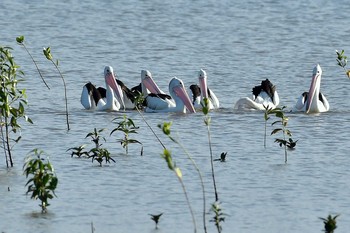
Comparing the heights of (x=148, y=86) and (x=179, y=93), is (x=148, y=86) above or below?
above

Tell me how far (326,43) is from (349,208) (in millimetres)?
10921

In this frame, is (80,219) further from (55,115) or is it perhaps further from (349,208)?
(55,115)

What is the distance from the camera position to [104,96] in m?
15.1

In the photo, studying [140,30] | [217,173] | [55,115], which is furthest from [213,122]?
[140,30]

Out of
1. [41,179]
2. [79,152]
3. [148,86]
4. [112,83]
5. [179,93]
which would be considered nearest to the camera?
[41,179]

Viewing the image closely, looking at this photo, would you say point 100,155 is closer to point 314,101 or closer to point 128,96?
point 314,101

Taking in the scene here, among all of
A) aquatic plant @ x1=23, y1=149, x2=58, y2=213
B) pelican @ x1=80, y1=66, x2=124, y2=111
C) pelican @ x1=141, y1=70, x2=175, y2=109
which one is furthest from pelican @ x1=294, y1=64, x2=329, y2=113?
aquatic plant @ x1=23, y1=149, x2=58, y2=213

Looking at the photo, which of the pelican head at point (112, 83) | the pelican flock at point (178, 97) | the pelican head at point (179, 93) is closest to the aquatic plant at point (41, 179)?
the pelican flock at point (178, 97)

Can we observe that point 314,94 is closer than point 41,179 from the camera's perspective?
No

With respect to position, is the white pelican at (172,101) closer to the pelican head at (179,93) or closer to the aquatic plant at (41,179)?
the pelican head at (179,93)

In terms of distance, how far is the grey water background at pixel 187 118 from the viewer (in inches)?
336

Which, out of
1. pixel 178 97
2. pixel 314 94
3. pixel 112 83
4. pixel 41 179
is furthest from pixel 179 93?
pixel 41 179

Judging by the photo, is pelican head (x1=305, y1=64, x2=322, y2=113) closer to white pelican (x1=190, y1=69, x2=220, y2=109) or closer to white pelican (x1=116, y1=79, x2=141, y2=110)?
white pelican (x1=190, y1=69, x2=220, y2=109)

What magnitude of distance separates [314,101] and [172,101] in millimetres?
1811
